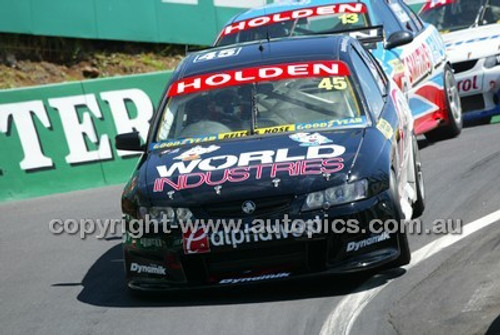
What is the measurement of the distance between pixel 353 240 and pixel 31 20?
10.7 meters

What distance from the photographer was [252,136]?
786 centimetres

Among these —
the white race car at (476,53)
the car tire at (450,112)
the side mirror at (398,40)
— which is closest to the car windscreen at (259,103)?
the side mirror at (398,40)

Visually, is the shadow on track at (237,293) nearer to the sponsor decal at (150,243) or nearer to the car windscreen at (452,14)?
the sponsor decal at (150,243)

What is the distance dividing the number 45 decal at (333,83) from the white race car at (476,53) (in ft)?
19.4

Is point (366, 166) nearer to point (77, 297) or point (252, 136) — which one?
point (252, 136)

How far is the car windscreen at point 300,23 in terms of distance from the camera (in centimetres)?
1209

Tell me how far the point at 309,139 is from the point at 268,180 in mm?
726

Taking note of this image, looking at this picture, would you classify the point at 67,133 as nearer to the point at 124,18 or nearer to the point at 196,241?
the point at 124,18

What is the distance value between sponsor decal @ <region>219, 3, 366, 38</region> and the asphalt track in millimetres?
3076

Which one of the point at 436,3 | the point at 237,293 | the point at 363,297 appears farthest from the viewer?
the point at 436,3

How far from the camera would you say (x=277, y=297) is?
701cm

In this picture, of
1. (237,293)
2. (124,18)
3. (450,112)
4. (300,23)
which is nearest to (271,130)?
(237,293)

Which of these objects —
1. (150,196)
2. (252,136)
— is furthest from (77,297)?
(252,136)

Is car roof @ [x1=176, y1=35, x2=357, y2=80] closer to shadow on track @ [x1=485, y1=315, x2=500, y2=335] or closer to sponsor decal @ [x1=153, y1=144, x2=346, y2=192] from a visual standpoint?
sponsor decal @ [x1=153, y1=144, x2=346, y2=192]
